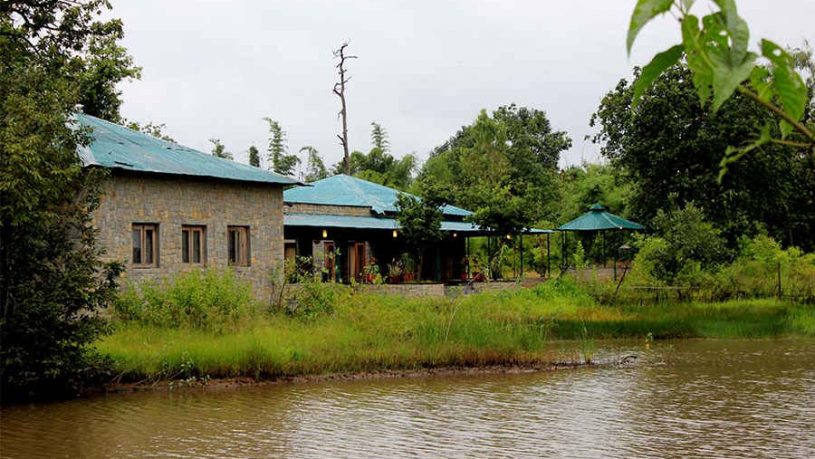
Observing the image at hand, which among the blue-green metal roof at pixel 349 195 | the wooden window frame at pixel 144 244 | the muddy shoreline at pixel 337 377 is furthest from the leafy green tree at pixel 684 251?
the wooden window frame at pixel 144 244

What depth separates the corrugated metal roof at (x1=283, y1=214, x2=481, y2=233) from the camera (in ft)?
98.0

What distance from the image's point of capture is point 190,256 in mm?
22359

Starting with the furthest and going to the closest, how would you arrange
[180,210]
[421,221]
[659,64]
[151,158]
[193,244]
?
[421,221] < [193,244] < [180,210] < [151,158] < [659,64]

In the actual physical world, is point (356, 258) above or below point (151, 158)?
below

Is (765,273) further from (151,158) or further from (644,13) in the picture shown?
(644,13)

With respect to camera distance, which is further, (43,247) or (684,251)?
(684,251)

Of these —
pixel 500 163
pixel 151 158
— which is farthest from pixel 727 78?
pixel 500 163

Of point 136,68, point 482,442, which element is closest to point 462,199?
point 136,68

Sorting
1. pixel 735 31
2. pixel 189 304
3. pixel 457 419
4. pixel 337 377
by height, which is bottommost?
pixel 457 419

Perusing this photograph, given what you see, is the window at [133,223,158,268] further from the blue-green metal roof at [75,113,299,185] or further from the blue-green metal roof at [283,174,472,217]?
the blue-green metal roof at [283,174,472,217]

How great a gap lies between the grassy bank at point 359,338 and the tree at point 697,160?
33.9ft

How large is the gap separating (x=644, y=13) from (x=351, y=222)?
1200 inches

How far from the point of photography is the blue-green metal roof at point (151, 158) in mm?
20375

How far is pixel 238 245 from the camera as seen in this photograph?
2381 centimetres
